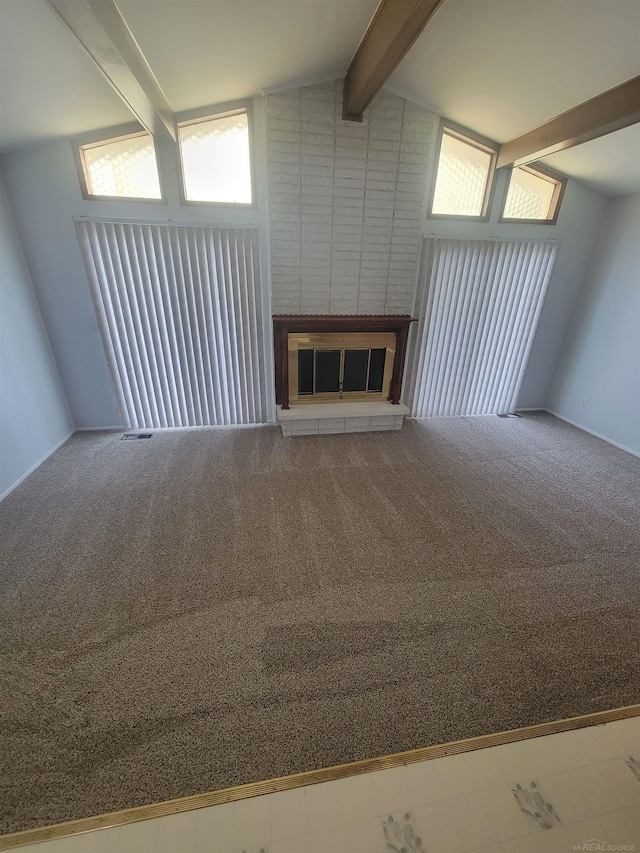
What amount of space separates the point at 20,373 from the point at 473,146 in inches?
184

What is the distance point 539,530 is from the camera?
2521mm

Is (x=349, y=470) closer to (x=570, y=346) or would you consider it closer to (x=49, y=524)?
(x=49, y=524)

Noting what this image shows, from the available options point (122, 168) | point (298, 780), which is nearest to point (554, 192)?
point (122, 168)

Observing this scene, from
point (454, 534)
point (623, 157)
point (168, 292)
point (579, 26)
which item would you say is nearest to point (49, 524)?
point (168, 292)

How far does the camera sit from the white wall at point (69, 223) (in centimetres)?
293

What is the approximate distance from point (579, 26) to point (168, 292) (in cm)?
335

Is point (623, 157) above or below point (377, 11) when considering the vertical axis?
below

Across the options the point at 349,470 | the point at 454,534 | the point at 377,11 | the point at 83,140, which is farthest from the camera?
the point at 349,470

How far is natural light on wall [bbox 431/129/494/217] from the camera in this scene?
3.55 metres

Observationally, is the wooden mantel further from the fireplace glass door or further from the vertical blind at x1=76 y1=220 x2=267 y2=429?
the vertical blind at x1=76 y1=220 x2=267 y2=429

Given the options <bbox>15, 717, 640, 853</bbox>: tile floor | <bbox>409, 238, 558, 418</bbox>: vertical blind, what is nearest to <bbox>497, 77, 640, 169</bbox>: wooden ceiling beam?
<bbox>409, 238, 558, 418</bbox>: vertical blind

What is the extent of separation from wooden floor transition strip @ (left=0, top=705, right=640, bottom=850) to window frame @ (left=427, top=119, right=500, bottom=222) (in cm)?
396

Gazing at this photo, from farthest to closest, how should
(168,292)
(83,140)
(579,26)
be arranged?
(168,292) < (83,140) < (579,26)

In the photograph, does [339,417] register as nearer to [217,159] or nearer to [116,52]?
[217,159]
